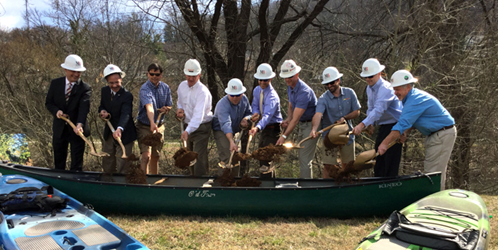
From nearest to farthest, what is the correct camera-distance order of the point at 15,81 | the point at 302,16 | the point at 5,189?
1. the point at 5,189
2. the point at 302,16
3. the point at 15,81

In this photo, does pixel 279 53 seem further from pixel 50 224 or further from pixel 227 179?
pixel 50 224

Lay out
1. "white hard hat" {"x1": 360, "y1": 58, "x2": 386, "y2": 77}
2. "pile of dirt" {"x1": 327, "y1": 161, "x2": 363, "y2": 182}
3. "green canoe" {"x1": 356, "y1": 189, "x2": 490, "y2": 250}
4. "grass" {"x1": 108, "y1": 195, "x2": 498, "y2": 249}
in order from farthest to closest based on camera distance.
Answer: "white hard hat" {"x1": 360, "y1": 58, "x2": 386, "y2": 77}
"pile of dirt" {"x1": 327, "y1": 161, "x2": 363, "y2": 182}
"grass" {"x1": 108, "y1": 195, "x2": 498, "y2": 249}
"green canoe" {"x1": 356, "y1": 189, "x2": 490, "y2": 250}

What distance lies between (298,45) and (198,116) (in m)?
5.95

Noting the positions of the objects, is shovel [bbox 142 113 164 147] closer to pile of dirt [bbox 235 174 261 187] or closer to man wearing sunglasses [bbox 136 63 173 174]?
man wearing sunglasses [bbox 136 63 173 174]

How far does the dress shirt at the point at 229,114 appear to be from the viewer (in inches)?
239

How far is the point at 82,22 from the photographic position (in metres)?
11.0

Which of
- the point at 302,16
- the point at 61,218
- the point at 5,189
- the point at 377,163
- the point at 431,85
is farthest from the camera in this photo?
the point at 302,16

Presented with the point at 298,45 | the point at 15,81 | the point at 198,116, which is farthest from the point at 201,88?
the point at 15,81

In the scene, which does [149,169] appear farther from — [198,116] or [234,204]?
[234,204]

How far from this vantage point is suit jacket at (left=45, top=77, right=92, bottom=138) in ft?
20.4

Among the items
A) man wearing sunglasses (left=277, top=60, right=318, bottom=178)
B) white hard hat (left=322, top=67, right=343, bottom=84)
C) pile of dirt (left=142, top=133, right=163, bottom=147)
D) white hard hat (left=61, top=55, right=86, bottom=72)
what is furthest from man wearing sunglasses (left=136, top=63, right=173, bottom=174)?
white hard hat (left=322, top=67, right=343, bottom=84)

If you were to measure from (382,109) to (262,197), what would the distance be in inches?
87.2

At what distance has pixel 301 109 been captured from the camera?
6031 mm

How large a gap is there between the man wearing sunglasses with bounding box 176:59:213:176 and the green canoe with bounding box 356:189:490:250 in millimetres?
3320
